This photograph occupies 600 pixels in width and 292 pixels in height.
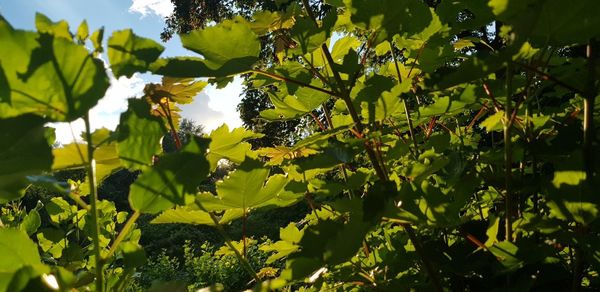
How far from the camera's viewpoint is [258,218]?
17.2 m

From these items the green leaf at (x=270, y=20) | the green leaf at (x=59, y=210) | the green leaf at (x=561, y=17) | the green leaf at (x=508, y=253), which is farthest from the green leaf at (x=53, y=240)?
the green leaf at (x=561, y=17)

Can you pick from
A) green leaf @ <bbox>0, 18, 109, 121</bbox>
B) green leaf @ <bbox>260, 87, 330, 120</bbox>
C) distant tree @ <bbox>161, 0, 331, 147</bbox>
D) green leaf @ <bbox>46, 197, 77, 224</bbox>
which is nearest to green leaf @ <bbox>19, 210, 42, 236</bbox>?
green leaf @ <bbox>46, 197, 77, 224</bbox>

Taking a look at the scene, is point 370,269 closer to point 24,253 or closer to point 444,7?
point 444,7

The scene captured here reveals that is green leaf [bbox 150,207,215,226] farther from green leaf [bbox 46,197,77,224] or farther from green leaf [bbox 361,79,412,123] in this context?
green leaf [bbox 46,197,77,224]

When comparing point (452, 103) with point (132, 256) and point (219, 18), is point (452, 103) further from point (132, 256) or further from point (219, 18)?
point (219, 18)

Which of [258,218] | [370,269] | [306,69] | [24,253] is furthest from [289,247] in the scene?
[258,218]

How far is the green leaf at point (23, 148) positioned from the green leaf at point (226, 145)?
34 cm

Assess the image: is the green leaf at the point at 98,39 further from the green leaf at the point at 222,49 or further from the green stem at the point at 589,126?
the green stem at the point at 589,126

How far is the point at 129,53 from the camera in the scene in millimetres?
603

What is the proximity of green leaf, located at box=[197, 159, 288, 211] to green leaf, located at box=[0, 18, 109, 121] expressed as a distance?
288 millimetres

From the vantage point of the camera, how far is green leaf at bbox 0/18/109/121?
0.52 m

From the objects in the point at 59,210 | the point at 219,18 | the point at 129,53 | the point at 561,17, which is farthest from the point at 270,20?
the point at 219,18

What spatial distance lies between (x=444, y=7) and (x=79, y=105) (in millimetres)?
A: 828

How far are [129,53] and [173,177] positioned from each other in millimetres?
175
